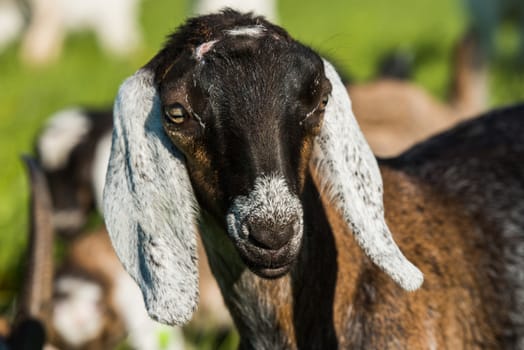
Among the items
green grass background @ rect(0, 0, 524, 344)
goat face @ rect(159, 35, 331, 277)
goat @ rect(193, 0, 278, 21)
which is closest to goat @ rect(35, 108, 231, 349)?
green grass background @ rect(0, 0, 524, 344)

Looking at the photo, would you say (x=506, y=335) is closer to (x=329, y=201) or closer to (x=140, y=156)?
(x=329, y=201)

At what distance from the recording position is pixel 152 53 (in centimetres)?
1216

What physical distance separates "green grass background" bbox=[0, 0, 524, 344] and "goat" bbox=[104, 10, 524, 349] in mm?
2927

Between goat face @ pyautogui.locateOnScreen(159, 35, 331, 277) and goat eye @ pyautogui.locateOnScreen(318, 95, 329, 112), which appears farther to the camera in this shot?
goat eye @ pyautogui.locateOnScreen(318, 95, 329, 112)

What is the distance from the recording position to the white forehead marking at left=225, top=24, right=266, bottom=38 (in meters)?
3.16

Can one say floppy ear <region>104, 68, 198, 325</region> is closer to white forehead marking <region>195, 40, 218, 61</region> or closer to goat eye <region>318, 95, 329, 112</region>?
white forehead marking <region>195, 40, 218, 61</region>

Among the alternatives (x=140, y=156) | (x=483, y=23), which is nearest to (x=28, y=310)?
(x=140, y=156)

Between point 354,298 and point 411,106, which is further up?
point 354,298

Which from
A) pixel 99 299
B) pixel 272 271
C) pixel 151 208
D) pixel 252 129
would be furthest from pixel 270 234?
pixel 99 299

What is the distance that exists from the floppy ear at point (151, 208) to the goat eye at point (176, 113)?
13 cm

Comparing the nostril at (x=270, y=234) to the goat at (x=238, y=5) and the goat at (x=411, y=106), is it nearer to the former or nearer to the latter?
the goat at (x=411, y=106)

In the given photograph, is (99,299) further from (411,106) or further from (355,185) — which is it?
(355,185)

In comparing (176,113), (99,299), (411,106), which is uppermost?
(176,113)

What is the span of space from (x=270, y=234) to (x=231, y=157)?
24 centimetres
